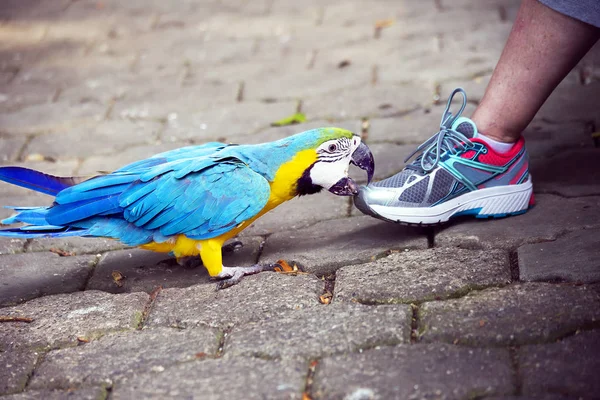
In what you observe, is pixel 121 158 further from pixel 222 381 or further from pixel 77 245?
pixel 222 381

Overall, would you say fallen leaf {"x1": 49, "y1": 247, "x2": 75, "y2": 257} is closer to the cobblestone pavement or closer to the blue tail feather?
the cobblestone pavement

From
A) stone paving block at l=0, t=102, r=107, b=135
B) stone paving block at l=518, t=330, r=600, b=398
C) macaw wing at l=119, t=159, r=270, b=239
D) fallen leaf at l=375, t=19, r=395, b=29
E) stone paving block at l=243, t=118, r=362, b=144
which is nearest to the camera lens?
stone paving block at l=518, t=330, r=600, b=398

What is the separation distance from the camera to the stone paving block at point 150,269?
2.59 meters

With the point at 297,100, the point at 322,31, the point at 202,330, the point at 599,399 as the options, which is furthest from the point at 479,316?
the point at 322,31

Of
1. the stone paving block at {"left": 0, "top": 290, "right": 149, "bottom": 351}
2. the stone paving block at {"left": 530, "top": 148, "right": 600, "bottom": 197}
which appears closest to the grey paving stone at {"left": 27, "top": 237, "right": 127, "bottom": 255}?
the stone paving block at {"left": 0, "top": 290, "right": 149, "bottom": 351}

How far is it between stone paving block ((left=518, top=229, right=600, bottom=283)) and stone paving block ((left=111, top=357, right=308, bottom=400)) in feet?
2.61

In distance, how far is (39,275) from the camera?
8.87 ft

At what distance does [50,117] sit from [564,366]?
327 cm

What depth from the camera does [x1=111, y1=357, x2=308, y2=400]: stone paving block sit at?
73.4 inches

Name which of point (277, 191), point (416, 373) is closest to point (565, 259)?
Answer: point (416, 373)

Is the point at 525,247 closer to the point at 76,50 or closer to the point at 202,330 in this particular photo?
the point at 202,330

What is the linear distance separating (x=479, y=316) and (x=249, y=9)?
410cm

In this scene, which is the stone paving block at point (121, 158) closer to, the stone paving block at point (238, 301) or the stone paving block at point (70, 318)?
the stone paving block at point (70, 318)

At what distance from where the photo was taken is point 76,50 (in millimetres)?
5199
